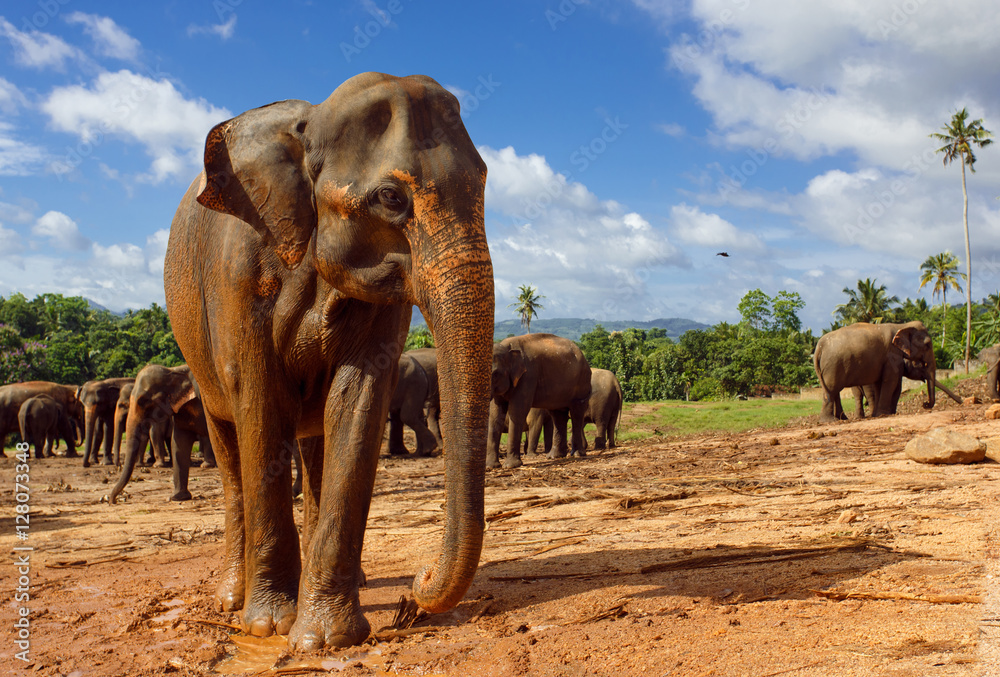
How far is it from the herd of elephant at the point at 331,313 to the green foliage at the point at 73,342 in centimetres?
2926

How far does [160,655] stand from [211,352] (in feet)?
6.13

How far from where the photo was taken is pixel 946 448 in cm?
895

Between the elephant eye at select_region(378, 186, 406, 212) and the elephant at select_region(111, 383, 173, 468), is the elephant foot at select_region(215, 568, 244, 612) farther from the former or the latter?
the elephant at select_region(111, 383, 173, 468)

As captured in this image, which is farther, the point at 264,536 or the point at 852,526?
the point at 852,526

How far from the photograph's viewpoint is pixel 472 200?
395cm

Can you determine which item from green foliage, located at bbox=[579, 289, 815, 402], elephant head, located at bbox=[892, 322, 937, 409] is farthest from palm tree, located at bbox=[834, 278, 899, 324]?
elephant head, located at bbox=[892, 322, 937, 409]

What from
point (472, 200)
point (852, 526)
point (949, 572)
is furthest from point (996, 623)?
point (472, 200)

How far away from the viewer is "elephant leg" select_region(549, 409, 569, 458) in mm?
18547

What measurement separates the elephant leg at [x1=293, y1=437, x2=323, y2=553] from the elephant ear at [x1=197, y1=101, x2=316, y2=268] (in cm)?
152

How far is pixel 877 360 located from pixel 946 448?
13.7 m

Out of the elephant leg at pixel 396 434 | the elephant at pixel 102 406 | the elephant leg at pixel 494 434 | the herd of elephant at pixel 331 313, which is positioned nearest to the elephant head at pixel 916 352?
the elephant leg at pixel 494 434

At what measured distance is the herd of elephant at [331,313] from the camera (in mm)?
3848

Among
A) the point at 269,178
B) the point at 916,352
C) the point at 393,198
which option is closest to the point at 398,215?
the point at 393,198

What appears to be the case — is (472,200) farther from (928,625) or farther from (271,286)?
(928,625)
